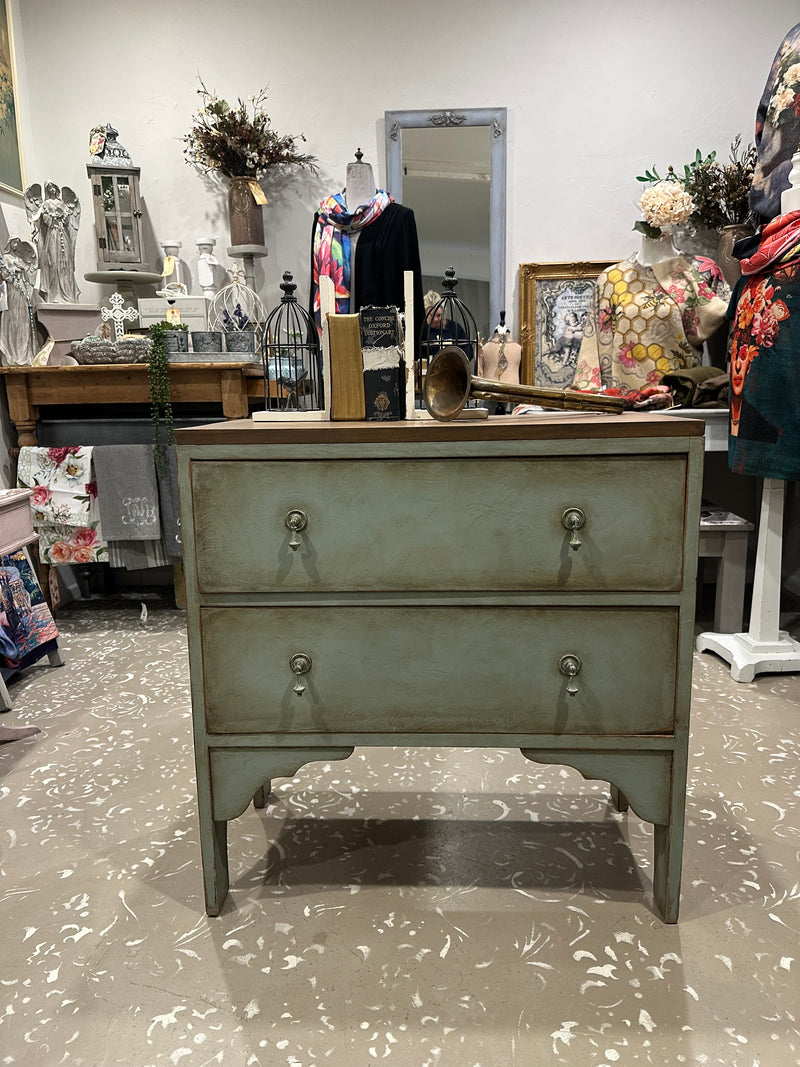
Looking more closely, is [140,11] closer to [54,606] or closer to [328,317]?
[54,606]

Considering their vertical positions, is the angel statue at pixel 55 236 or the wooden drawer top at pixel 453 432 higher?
the angel statue at pixel 55 236

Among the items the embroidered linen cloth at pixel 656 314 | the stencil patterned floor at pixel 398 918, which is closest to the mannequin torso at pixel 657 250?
the embroidered linen cloth at pixel 656 314

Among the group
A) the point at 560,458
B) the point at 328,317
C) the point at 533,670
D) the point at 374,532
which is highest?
the point at 328,317

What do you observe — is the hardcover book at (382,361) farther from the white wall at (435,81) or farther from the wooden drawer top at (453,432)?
the white wall at (435,81)

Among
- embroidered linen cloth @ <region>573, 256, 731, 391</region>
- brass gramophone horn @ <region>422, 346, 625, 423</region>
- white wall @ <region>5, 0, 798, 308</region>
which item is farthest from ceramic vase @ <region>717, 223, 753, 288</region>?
brass gramophone horn @ <region>422, 346, 625, 423</region>

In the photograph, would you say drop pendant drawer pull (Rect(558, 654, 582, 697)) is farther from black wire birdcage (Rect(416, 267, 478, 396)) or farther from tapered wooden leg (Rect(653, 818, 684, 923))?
black wire birdcage (Rect(416, 267, 478, 396))

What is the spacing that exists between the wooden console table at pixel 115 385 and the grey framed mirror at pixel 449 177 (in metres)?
1.08

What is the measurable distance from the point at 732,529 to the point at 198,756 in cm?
239

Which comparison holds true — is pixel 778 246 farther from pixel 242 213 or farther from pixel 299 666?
pixel 242 213

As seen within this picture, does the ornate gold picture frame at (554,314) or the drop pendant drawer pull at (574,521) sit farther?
the ornate gold picture frame at (554,314)

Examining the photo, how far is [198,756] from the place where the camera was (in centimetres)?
148

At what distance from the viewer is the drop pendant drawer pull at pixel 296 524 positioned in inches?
54.4

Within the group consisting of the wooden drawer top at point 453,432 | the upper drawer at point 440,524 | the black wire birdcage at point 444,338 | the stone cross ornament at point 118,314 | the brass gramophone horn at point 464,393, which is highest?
the stone cross ornament at point 118,314

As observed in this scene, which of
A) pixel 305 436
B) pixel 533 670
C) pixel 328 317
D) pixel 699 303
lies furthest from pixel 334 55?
pixel 533 670
